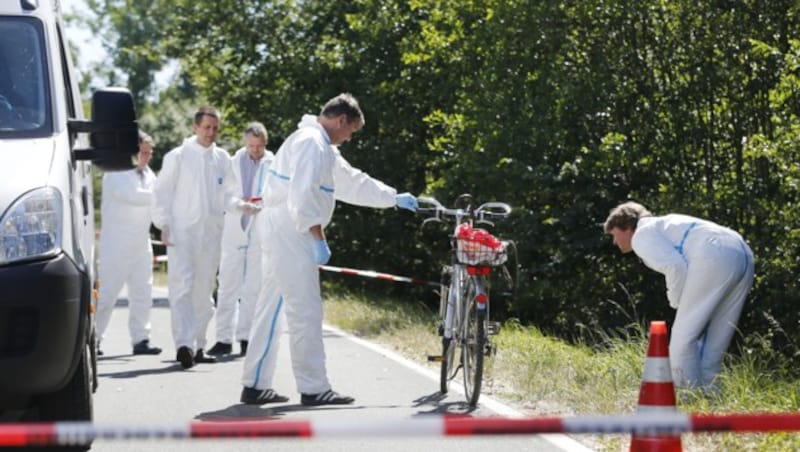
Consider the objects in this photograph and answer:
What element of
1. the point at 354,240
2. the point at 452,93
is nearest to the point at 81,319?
the point at 452,93

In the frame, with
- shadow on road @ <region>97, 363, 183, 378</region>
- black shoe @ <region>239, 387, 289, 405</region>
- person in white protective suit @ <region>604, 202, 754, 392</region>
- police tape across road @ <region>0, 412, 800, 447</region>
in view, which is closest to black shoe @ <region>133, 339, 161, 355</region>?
shadow on road @ <region>97, 363, 183, 378</region>

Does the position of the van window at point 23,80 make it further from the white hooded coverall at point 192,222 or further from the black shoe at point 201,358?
the black shoe at point 201,358

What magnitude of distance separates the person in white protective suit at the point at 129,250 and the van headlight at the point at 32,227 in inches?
250

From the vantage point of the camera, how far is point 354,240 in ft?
76.9

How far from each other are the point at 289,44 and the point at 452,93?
6752 mm

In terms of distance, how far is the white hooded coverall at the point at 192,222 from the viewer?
38.0 feet

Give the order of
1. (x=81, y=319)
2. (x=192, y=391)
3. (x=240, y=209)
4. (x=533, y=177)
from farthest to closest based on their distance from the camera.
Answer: (x=533, y=177), (x=240, y=209), (x=192, y=391), (x=81, y=319)

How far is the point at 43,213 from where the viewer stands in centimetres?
612

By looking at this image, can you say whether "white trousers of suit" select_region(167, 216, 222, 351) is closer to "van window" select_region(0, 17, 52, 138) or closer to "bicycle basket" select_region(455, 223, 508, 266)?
"bicycle basket" select_region(455, 223, 508, 266)

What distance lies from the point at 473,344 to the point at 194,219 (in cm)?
350

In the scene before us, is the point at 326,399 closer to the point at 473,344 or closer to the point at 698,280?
the point at 473,344

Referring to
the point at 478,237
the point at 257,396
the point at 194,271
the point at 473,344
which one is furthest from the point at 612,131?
the point at 257,396

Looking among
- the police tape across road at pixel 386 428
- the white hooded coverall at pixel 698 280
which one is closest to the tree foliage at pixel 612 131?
the white hooded coverall at pixel 698 280

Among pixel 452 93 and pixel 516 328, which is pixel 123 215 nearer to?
pixel 516 328
